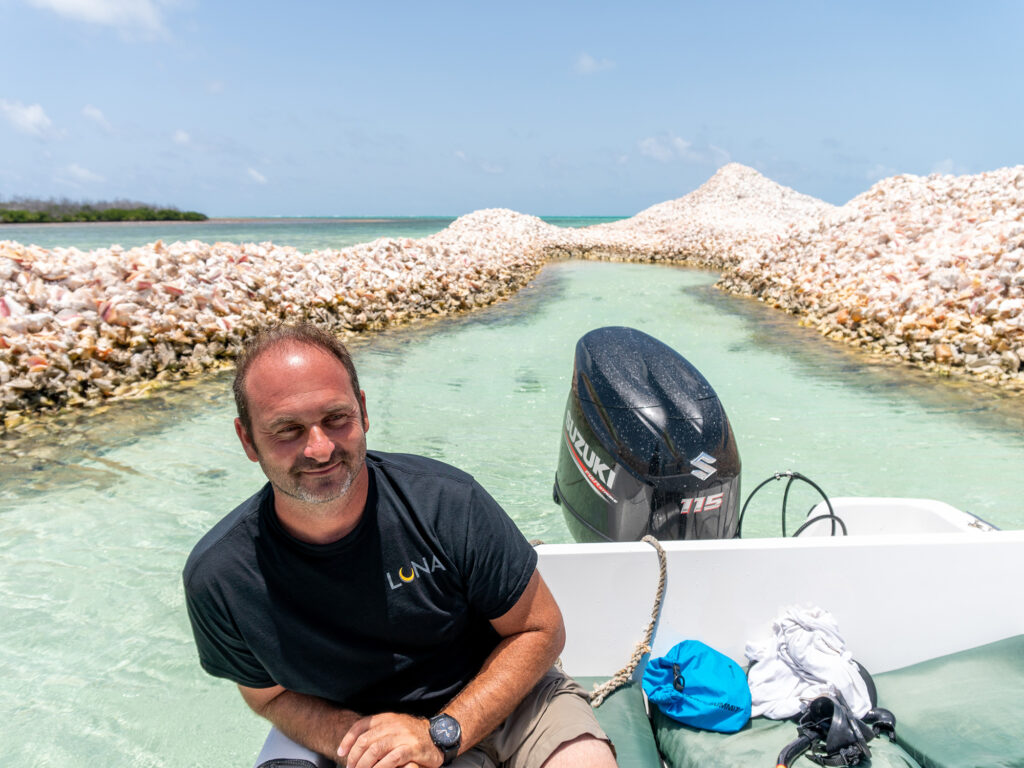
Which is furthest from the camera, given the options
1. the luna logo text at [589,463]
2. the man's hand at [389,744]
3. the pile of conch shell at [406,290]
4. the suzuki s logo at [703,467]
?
Answer: the pile of conch shell at [406,290]

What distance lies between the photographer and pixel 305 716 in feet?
4.57

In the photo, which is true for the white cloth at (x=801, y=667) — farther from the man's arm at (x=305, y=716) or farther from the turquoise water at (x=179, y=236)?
the turquoise water at (x=179, y=236)

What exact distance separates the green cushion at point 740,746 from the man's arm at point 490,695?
61 centimetres

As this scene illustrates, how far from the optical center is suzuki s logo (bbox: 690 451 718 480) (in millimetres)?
2297

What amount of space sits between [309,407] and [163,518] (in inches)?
126

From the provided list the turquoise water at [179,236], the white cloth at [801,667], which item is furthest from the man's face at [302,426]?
the turquoise water at [179,236]

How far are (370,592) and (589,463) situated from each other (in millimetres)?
1387

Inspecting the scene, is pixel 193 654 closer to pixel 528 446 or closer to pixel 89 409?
pixel 528 446

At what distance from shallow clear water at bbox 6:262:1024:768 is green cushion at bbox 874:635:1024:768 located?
1882 millimetres

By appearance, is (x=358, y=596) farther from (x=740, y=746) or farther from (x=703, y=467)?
(x=703, y=467)

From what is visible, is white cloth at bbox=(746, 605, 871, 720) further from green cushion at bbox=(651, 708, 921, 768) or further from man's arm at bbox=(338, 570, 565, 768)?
man's arm at bbox=(338, 570, 565, 768)

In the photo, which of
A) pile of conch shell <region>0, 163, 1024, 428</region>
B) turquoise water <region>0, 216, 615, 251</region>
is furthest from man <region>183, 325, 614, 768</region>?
turquoise water <region>0, 216, 615, 251</region>

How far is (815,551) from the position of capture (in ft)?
Result: 6.41

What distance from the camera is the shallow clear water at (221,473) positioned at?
2508 millimetres
